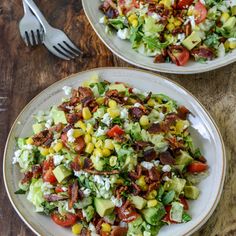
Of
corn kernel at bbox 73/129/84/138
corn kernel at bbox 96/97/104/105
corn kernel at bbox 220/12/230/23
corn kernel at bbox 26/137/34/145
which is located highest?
corn kernel at bbox 220/12/230/23

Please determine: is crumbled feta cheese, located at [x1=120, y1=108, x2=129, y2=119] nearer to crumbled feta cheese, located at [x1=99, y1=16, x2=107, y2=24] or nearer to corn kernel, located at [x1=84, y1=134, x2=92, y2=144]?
corn kernel, located at [x1=84, y1=134, x2=92, y2=144]

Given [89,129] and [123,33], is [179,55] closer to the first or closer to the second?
[123,33]

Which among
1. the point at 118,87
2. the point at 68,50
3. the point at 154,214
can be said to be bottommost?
the point at 154,214

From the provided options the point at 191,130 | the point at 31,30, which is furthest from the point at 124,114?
the point at 31,30

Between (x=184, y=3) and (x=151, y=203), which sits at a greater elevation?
(x=184, y=3)

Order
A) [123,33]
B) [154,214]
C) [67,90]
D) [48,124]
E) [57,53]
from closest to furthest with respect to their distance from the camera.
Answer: [154,214] < [48,124] < [67,90] < [123,33] < [57,53]

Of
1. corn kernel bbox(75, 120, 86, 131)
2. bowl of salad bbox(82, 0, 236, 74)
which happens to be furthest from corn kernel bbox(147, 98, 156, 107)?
corn kernel bbox(75, 120, 86, 131)

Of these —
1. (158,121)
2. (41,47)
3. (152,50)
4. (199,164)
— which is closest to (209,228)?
(199,164)
